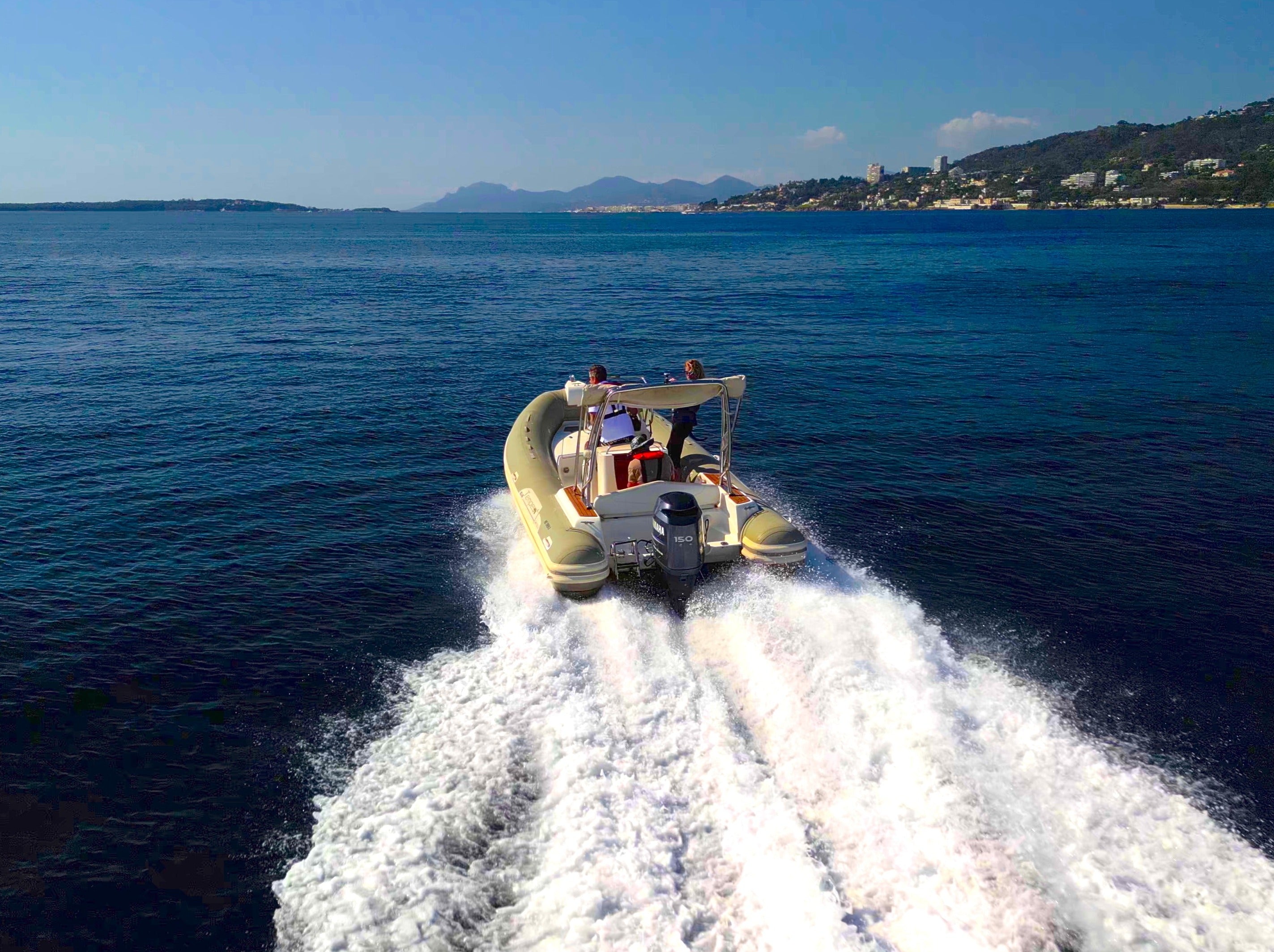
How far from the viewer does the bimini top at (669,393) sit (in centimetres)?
1079

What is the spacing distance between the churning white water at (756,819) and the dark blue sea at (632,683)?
0.11ft

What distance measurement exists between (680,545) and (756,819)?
3866 mm

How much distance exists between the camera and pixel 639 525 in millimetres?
11094

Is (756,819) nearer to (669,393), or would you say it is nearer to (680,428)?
(669,393)

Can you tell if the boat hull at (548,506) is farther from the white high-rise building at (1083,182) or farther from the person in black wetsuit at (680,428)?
the white high-rise building at (1083,182)

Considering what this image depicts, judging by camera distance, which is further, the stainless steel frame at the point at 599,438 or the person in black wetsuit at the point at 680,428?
the person in black wetsuit at the point at 680,428

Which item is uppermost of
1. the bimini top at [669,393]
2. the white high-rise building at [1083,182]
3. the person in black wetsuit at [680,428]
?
the white high-rise building at [1083,182]

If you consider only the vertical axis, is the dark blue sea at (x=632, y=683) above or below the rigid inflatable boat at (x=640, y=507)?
below

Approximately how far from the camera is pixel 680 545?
10.1 m

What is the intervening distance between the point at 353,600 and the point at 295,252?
239 feet

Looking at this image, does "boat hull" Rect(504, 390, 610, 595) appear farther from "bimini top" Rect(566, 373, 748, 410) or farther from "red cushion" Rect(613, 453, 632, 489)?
"bimini top" Rect(566, 373, 748, 410)

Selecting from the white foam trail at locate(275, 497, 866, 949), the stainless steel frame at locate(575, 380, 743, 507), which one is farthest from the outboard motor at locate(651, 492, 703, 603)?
the stainless steel frame at locate(575, 380, 743, 507)

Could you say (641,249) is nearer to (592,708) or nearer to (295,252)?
(295,252)

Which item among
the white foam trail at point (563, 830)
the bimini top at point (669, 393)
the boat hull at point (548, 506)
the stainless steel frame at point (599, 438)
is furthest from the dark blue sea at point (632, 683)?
the bimini top at point (669, 393)
